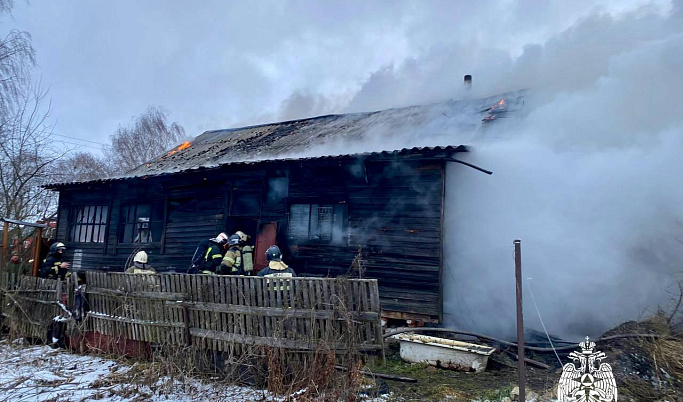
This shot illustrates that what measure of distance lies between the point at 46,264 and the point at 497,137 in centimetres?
1033

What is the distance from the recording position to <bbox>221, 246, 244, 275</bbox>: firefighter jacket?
7898 millimetres

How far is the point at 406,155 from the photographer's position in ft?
26.0

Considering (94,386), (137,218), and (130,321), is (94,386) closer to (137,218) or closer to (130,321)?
(130,321)

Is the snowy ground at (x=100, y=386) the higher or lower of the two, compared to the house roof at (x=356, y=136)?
lower

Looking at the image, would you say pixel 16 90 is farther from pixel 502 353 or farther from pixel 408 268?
pixel 502 353

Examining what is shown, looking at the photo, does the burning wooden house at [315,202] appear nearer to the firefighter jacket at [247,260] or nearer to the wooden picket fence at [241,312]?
the firefighter jacket at [247,260]

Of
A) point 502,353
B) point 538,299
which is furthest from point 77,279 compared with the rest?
point 538,299

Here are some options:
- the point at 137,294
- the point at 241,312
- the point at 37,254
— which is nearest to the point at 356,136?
Result: the point at 137,294

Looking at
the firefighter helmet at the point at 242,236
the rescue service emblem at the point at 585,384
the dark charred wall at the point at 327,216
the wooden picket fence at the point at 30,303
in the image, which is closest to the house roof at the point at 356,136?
the dark charred wall at the point at 327,216

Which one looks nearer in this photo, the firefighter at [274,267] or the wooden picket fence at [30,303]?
the firefighter at [274,267]

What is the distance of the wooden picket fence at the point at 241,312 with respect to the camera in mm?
4805

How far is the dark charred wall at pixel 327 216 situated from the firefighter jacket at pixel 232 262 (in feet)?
5.60

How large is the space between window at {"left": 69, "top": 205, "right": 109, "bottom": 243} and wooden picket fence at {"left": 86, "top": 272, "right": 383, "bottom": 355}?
293 inches

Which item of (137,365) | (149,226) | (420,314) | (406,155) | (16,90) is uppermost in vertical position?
(16,90)
